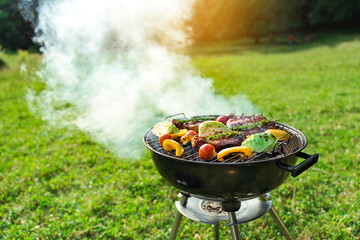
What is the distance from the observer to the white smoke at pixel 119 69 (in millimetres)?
5105

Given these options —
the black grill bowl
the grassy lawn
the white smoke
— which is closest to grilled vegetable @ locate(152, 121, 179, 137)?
the black grill bowl

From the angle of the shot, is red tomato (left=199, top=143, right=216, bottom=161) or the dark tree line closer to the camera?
red tomato (left=199, top=143, right=216, bottom=161)

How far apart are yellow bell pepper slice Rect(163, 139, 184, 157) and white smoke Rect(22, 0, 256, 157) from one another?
1.92 meters

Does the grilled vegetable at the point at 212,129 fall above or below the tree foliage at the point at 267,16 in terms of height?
above

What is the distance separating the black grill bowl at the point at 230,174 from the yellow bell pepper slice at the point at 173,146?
132 millimetres

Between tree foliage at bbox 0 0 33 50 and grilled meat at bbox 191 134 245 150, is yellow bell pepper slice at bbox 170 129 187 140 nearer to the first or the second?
grilled meat at bbox 191 134 245 150

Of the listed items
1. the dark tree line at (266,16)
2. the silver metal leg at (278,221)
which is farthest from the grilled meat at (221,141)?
the dark tree line at (266,16)

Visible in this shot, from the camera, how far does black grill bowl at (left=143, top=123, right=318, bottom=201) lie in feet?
5.88

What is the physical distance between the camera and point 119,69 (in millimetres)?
6449

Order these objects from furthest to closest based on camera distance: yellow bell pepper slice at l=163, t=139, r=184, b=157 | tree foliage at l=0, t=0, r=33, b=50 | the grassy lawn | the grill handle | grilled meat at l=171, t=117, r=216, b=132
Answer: tree foliage at l=0, t=0, r=33, b=50, the grassy lawn, grilled meat at l=171, t=117, r=216, b=132, yellow bell pepper slice at l=163, t=139, r=184, b=157, the grill handle

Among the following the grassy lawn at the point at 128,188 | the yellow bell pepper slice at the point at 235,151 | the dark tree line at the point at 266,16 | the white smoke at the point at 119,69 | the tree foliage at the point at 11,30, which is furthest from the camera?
the dark tree line at the point at 266,16

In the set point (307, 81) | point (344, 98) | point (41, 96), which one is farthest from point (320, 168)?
point (41, 96)

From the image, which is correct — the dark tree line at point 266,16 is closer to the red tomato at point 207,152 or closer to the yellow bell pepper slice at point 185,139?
the yellow bell pepper slice at point 185,139

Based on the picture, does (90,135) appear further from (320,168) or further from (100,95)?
(320,168)
